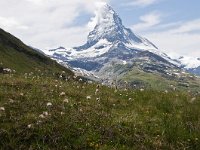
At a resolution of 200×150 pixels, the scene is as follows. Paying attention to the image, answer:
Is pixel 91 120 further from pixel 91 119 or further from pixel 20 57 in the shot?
pixel 20 57

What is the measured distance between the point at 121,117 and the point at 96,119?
106 cm

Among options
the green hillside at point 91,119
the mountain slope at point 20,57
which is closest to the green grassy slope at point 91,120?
the green hillside at point 91,119

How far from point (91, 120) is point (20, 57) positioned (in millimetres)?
109163

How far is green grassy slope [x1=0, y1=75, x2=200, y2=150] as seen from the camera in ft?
41.4

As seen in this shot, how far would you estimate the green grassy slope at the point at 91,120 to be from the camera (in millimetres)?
12617

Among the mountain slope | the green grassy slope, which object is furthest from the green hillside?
the mountain slope

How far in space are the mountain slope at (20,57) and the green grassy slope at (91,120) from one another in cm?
9096

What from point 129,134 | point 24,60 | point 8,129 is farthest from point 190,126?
point 24,60

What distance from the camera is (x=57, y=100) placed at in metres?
15.9

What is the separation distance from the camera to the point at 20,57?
4751 inches

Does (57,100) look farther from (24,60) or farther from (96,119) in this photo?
(24,60)

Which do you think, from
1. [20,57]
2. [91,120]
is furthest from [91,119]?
[20,57]

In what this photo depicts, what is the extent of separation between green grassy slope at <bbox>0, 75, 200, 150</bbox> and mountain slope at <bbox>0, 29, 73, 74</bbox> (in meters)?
91.0

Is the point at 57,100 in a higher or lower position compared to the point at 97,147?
higher
